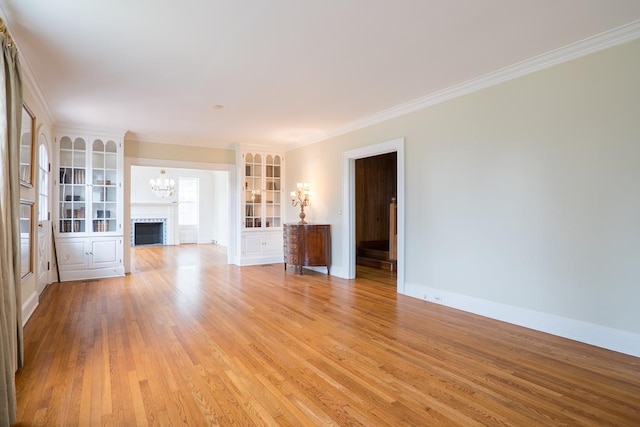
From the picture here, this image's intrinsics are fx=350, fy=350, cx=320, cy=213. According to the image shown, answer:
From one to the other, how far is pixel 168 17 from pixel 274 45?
2.92 ft

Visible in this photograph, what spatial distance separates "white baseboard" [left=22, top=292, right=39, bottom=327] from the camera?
3781 millimetres

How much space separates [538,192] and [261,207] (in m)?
5.75

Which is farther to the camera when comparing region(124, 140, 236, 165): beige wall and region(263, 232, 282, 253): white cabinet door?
region(263, 232, 282, 253): white cabinet door

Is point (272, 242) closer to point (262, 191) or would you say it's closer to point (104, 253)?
point (262, 191)

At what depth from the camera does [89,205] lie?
6.30 m

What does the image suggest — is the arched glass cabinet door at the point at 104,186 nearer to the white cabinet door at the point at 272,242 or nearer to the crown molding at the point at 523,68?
the white cabinet door at the point at 272,242

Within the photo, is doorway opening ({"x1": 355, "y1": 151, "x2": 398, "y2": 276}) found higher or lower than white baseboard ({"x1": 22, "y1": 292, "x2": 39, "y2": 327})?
higher

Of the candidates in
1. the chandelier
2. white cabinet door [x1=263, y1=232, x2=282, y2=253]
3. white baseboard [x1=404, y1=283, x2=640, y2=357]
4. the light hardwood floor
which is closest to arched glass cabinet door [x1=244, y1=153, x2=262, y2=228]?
white cabinet door [x1=263, y1=232, x2=282, y2=253]

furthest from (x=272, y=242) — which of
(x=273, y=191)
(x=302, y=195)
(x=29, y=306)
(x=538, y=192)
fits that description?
(x=538, y=192)

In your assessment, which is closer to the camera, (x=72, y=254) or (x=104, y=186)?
(x=72, y=254)

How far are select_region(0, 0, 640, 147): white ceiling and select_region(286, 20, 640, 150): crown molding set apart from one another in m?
0.10

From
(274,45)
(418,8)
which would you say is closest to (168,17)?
(274,45)

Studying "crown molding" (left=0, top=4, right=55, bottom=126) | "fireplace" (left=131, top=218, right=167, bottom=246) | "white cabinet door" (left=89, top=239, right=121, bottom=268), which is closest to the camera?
"crown molding" (left=0, top=4, right=55, bottom=126)

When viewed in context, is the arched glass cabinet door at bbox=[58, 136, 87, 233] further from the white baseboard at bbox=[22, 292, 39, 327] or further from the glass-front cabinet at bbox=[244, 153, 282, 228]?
the glass-front cabinet at bbox=[244, 153, 282, 228]
